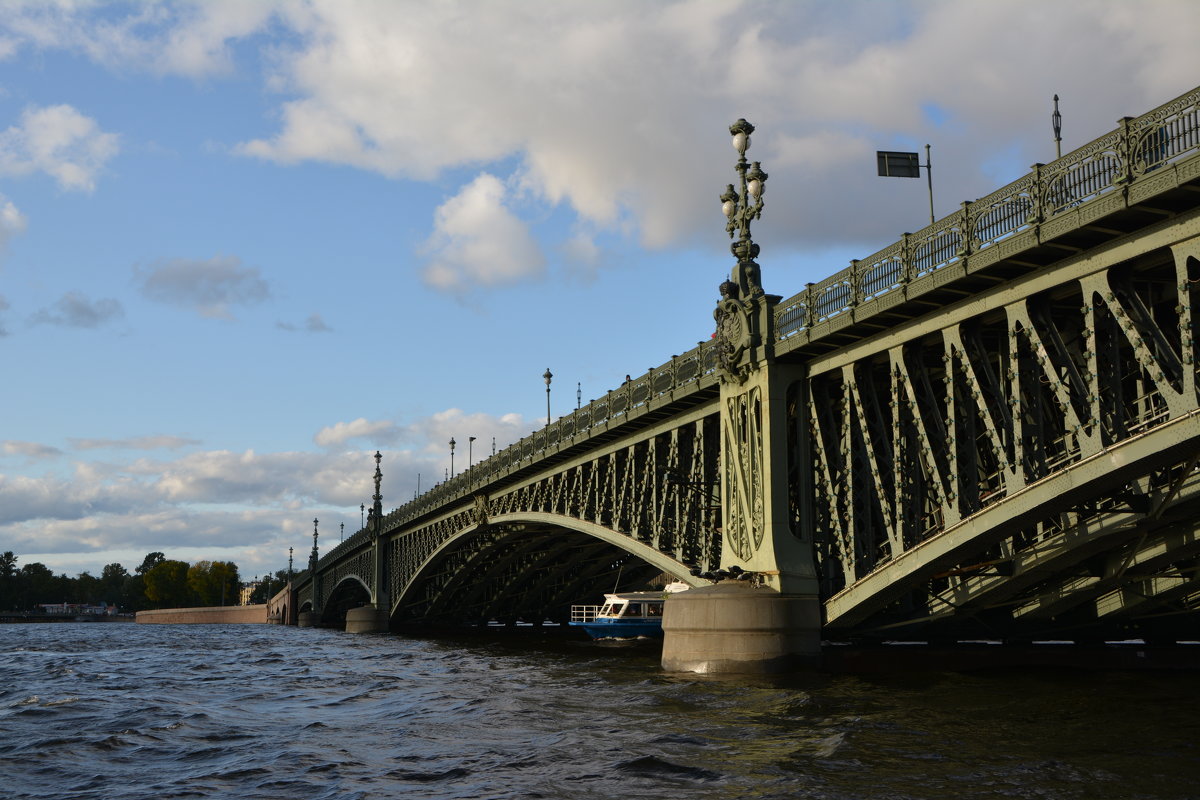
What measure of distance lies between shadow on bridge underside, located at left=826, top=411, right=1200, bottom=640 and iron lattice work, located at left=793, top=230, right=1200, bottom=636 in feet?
0.15

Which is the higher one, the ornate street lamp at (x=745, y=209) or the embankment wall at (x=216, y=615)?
the ornate street lamp at (x=745, y=209)

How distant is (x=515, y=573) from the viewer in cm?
6956

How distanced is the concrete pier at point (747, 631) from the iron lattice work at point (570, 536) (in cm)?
690

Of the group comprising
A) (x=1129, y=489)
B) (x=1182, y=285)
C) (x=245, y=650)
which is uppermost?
(x=1182, y=285)

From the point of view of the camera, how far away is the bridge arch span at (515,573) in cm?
5803

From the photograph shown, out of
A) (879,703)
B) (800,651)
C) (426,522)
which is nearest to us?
(879,703)

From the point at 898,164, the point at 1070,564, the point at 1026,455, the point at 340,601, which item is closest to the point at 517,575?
the point at 898,164

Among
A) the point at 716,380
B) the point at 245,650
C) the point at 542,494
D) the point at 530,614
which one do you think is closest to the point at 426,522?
the point at 530,614

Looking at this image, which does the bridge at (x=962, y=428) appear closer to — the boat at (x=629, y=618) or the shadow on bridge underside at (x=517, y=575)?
the boat at (x=629, y=618)

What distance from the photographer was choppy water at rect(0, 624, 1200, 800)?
44.4 ft

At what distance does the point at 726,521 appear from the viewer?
30.1 meters

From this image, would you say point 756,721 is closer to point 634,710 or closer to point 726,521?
point 634,710

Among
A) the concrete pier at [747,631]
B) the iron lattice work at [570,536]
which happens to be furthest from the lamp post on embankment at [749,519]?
the iron lattice work at [570,536]

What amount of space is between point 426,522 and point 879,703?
55.7 meters
